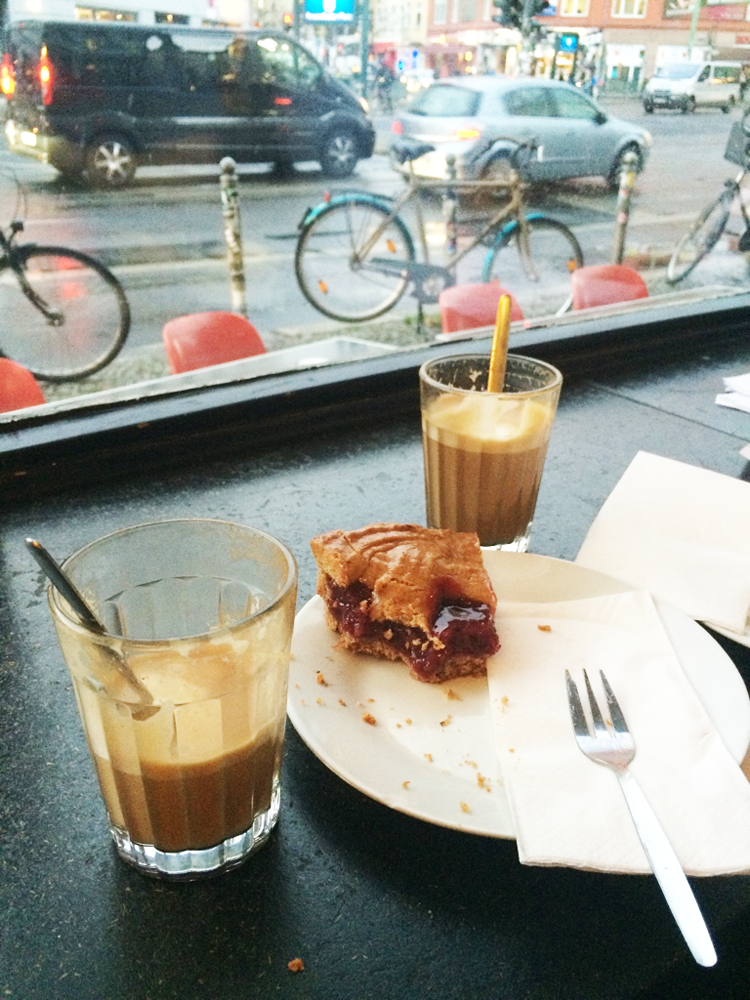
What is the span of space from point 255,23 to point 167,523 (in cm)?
180

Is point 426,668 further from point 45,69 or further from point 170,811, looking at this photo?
point 45,69

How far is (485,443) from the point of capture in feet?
2.71

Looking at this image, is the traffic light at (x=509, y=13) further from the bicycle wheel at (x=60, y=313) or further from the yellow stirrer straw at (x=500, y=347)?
the yellow stirrer straw at (x=500, y=347)

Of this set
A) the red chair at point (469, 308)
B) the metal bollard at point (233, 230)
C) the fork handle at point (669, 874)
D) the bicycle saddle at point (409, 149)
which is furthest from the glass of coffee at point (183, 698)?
the bicycle saddle at point (409, 149)

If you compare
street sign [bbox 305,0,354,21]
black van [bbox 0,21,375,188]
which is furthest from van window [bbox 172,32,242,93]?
street sign [bbox 305,0,354,21]

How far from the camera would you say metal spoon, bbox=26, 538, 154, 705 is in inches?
17.3

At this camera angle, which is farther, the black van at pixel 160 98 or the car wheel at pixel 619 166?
the car wheel at pixel 619 166

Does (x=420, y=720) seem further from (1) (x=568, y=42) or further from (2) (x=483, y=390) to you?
(1) (x=568, y=42)

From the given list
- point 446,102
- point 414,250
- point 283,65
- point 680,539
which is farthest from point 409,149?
point 680,539

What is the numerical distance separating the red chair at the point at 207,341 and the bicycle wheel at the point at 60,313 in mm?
833

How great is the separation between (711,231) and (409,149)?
1696mm

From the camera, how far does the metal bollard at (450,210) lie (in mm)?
3596

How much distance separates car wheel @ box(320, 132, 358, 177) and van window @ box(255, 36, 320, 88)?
354 millimetres

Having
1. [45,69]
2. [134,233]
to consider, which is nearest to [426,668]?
[45,69]
